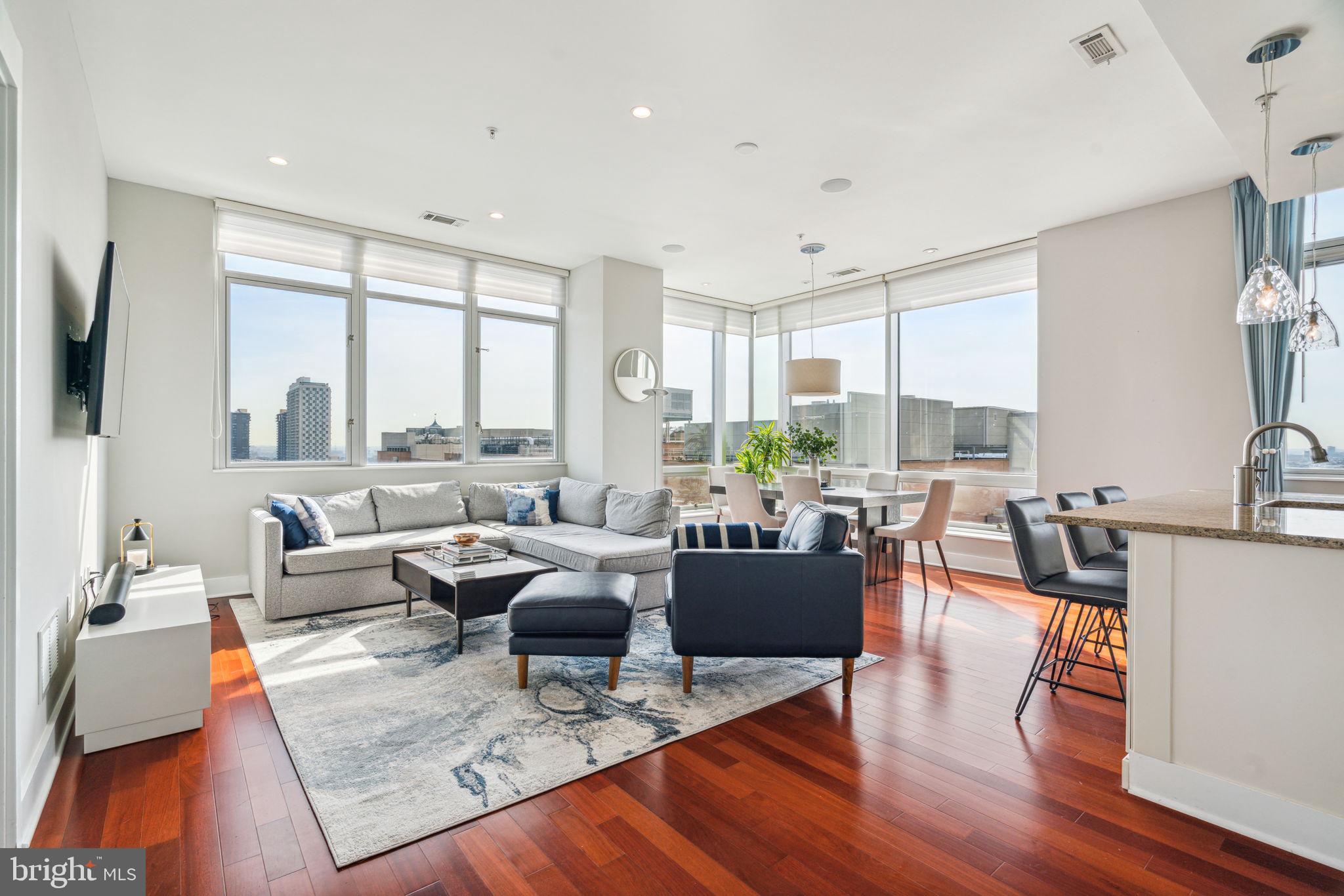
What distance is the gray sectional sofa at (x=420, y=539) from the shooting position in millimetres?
4047

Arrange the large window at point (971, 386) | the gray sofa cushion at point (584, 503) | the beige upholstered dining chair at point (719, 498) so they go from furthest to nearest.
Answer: the beige upholstered dining chair at point (719, 498)
the large window at point (971, 386)
the gray sofa cushion at point (584, 503)

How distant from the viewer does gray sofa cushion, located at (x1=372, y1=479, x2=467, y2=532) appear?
495cm

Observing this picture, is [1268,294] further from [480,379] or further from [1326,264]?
[480,379]

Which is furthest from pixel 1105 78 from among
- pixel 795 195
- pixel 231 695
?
pixel 231 695

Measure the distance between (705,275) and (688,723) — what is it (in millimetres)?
4978

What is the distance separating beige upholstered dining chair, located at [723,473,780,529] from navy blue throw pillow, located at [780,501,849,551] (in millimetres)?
2270

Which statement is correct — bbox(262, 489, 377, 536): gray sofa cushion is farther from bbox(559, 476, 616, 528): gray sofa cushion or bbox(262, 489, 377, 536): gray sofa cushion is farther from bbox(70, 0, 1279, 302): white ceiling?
bbox(70, 0, 1279, 302): white ceiling

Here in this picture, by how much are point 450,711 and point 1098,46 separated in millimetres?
3935

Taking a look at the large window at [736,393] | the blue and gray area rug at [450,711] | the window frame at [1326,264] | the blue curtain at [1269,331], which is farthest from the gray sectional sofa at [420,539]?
the window frame at [1326,264]

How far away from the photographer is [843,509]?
206 inches

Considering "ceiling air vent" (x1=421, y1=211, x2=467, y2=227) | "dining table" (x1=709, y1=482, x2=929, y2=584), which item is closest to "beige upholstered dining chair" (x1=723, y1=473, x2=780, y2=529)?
"dining table" (x1=709, y1=482, x2=929, y2=584)

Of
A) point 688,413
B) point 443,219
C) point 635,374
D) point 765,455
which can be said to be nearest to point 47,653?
point 443,219

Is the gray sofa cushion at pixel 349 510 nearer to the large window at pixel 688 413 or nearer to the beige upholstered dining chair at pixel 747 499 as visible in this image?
the beige upholstered dining chair at pixel 747 499

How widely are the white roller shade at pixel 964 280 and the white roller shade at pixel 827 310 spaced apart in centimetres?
20
